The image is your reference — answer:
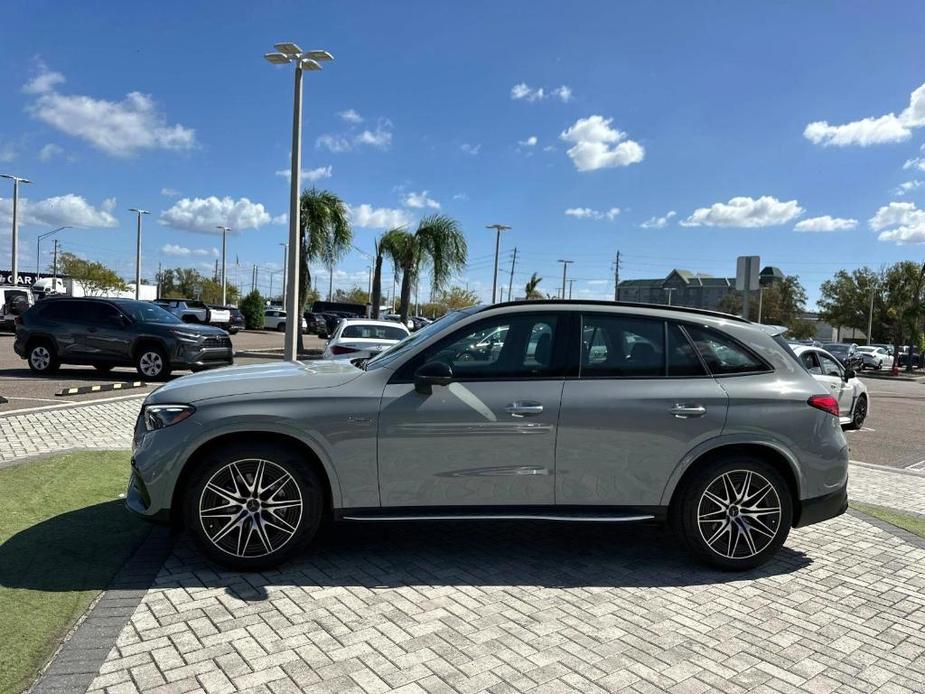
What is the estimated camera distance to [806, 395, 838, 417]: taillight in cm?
434

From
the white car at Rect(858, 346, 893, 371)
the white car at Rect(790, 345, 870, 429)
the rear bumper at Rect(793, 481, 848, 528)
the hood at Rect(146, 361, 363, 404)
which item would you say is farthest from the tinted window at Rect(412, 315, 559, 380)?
the white car at Rect(858, 346, 893, 371)

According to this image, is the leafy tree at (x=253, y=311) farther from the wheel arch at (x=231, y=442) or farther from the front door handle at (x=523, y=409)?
the front door handle at (x=523, y=409)

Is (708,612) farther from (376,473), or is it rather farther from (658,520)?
(376,473)

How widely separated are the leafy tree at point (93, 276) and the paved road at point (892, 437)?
49128 millimetres

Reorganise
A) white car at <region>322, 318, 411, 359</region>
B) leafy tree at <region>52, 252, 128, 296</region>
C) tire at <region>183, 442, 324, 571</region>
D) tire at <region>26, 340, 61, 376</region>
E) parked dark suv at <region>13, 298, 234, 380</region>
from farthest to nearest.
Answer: leafy tree at <region>52, 252, 128, 296</region> → tire at <region>26, 340, 61, 376</region> → parked dark suv at <region>13, 298, 234, 380</region> → white car at <region>322, 318, 411, 359</region> → tire at <region>183, 442, 324, 571</region>

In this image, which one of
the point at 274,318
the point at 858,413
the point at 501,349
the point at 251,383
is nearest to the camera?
the point at 251,383

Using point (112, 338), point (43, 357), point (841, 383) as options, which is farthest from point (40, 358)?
point (841, 383)

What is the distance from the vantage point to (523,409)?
13.4 ft

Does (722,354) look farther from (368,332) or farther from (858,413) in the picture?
(368,332)

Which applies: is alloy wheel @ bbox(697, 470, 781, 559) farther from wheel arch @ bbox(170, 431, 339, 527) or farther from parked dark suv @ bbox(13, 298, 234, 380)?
parked dark suv @ bbox(13, 298, 234, 380)

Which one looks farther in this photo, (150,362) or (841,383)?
(150,362)

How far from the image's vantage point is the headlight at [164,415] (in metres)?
3.98

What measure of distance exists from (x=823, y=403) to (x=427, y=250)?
2604 centimetres

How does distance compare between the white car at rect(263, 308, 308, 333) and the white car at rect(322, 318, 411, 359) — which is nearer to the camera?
the white car at rect(322, 318, 411, 359)
